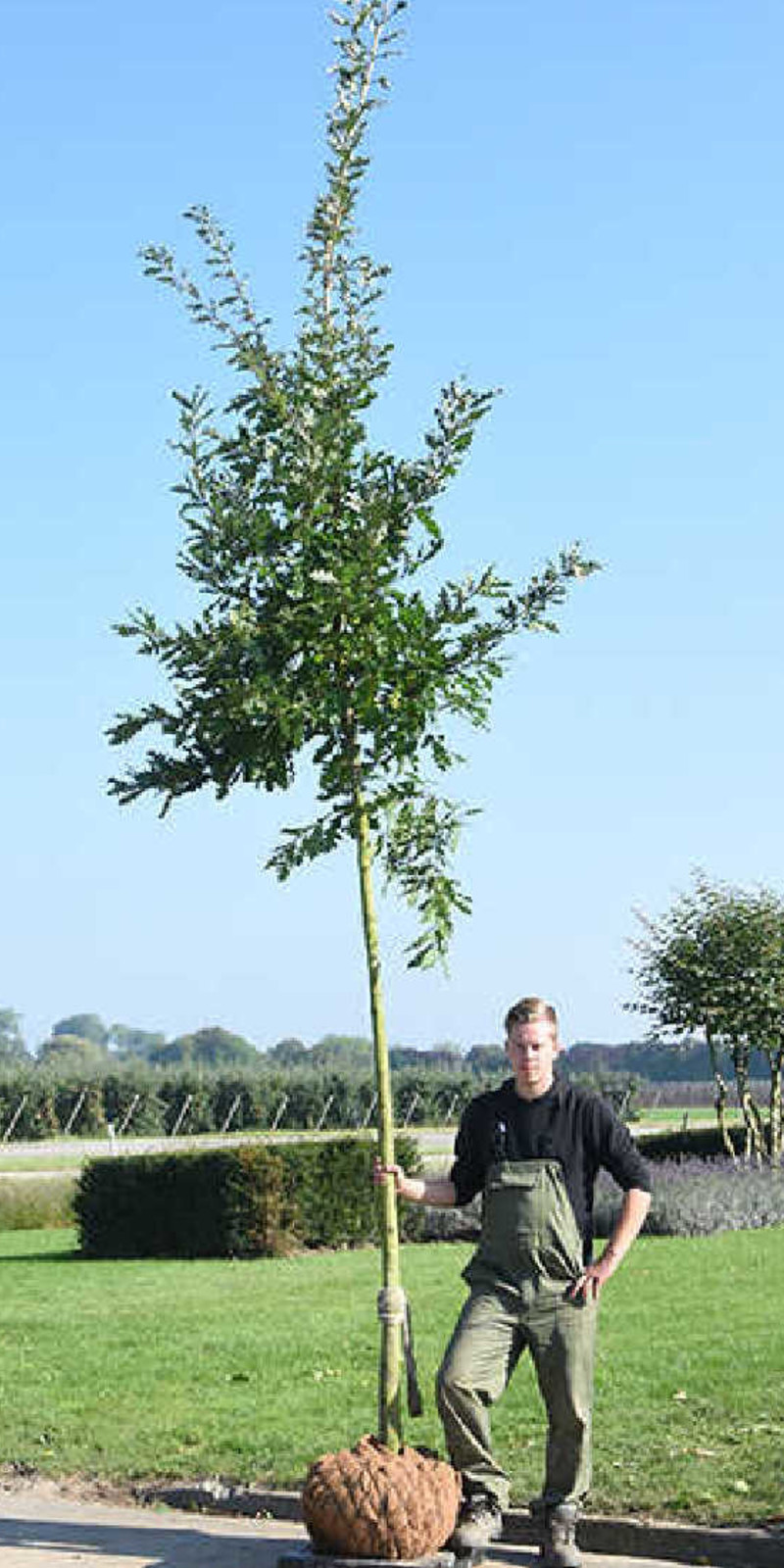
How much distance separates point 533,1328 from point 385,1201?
0.67 meters

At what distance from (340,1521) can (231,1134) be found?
45.1m

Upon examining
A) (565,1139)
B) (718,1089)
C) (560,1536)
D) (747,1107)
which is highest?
(718,1089)

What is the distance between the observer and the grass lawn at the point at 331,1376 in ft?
28.2

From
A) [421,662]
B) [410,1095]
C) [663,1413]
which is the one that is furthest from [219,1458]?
[410,1095]

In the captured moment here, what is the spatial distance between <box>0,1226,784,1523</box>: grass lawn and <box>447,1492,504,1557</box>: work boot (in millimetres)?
905

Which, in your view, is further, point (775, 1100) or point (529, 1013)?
point (775, 1100)

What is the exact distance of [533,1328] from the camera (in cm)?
686

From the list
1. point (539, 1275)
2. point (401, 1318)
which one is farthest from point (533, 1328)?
point (401, 1318)

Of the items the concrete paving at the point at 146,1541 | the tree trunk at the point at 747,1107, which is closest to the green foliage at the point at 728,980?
the tree trunk at the point at 747,1107

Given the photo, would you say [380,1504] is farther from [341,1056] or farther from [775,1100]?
[341,1056]

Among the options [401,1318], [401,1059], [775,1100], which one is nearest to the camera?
[401,1318]

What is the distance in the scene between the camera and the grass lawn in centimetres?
861

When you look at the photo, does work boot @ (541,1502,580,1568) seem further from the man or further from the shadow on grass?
the shadow on grass

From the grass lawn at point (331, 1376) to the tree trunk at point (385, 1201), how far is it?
121 cm
